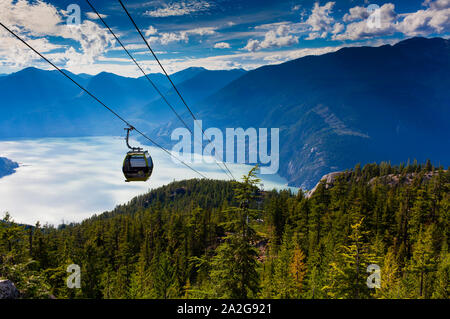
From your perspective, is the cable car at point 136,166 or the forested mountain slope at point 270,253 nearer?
the cable car at point 136,166

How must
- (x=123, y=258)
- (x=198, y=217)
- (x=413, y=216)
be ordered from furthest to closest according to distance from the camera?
(x=198, y=217) < (x=123, y=258) < (x=413, y=216)

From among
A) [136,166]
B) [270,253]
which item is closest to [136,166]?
[136,166]

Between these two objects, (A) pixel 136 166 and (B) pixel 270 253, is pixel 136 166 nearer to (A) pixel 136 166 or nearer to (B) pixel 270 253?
(A) pixel 136 166

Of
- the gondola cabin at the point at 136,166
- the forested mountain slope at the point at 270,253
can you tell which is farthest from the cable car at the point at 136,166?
the forested mountain slope at the point at 270,253

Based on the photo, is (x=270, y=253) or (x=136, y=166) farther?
(x=270, y=253)

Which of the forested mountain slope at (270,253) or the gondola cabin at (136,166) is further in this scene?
the forested mountain slope at (270,253)

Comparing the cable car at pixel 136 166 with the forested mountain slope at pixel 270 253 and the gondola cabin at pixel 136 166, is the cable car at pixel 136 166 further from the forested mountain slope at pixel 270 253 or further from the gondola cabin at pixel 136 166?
the forested mountain slope at pixel 270 253

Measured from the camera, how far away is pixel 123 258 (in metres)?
51.8

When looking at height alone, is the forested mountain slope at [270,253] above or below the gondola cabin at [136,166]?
below
